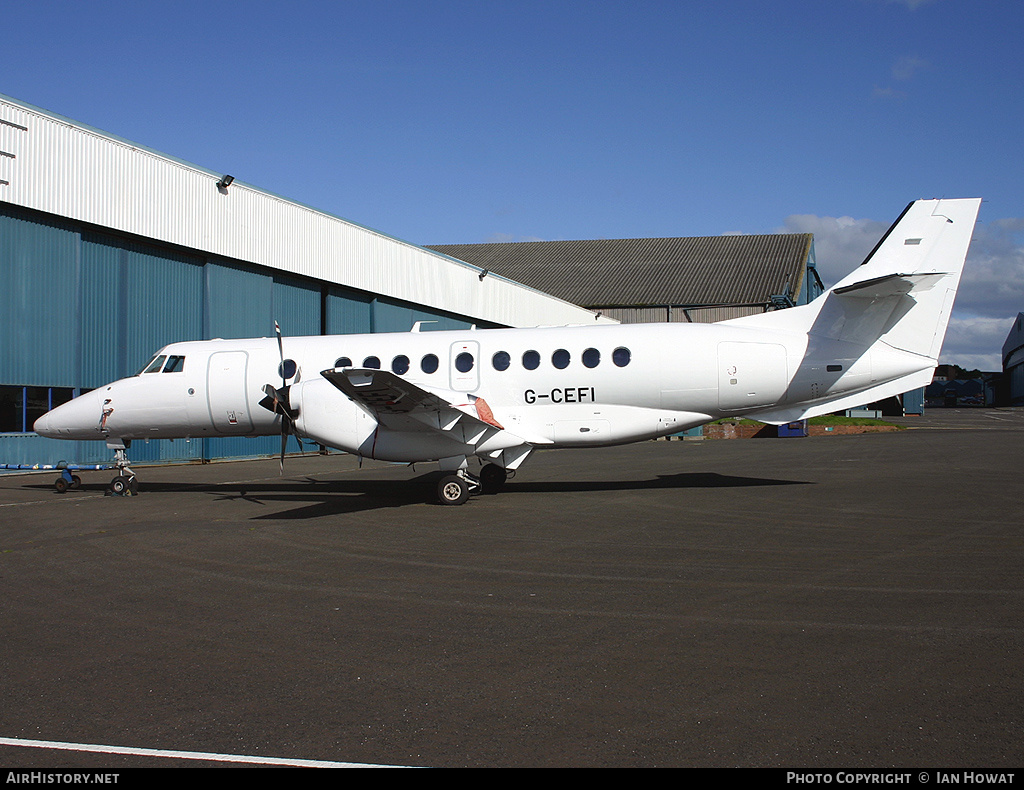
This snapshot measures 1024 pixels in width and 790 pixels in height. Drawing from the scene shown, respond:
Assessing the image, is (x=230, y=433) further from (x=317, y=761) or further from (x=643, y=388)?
(x=317, y=761)

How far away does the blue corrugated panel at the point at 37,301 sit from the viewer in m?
20.6

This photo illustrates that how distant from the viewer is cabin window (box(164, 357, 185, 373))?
16.5 m

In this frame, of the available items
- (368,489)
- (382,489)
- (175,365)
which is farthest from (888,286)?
(175,365)

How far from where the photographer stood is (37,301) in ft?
70.1

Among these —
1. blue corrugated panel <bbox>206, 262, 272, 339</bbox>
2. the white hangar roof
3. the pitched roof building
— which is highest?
the pitched roof building

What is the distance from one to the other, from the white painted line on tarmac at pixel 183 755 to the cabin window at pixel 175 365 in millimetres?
13285

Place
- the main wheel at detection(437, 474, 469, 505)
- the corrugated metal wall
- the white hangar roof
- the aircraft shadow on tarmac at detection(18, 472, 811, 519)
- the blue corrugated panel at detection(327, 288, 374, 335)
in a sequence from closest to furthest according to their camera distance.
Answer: the main wheel at detection(437, 474, 469, 505)
the aircraft shadow on tarmac at detection(18, 472, 811, 519)
the white hangar roof
the corrugated metal wall
the blue corrugated panel at detection(327, 288, 374, 335)

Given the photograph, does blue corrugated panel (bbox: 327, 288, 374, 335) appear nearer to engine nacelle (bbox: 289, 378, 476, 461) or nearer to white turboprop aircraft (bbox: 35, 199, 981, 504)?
white turboprop aircraft (bbox: 35, 199, 981, 504)

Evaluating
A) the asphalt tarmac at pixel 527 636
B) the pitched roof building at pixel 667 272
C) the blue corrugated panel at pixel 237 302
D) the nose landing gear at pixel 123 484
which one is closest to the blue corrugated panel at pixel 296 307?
the blue corrugated panel at pixel 237 302

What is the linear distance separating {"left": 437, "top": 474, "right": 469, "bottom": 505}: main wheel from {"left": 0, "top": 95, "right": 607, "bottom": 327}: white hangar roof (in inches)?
575

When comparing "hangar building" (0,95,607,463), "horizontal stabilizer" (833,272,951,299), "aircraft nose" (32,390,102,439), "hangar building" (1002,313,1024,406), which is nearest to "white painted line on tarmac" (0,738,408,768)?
"horizontal stabilizer" (833,272,951,299)

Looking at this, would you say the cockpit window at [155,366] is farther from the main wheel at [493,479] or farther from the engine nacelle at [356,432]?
the main wheel at [493,479]

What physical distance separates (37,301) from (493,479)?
1414 centimetres

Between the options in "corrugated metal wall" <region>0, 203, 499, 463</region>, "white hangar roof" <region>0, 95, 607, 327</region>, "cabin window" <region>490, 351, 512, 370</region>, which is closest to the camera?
"cabin window" <region>490, 351, 512, 370</region>
